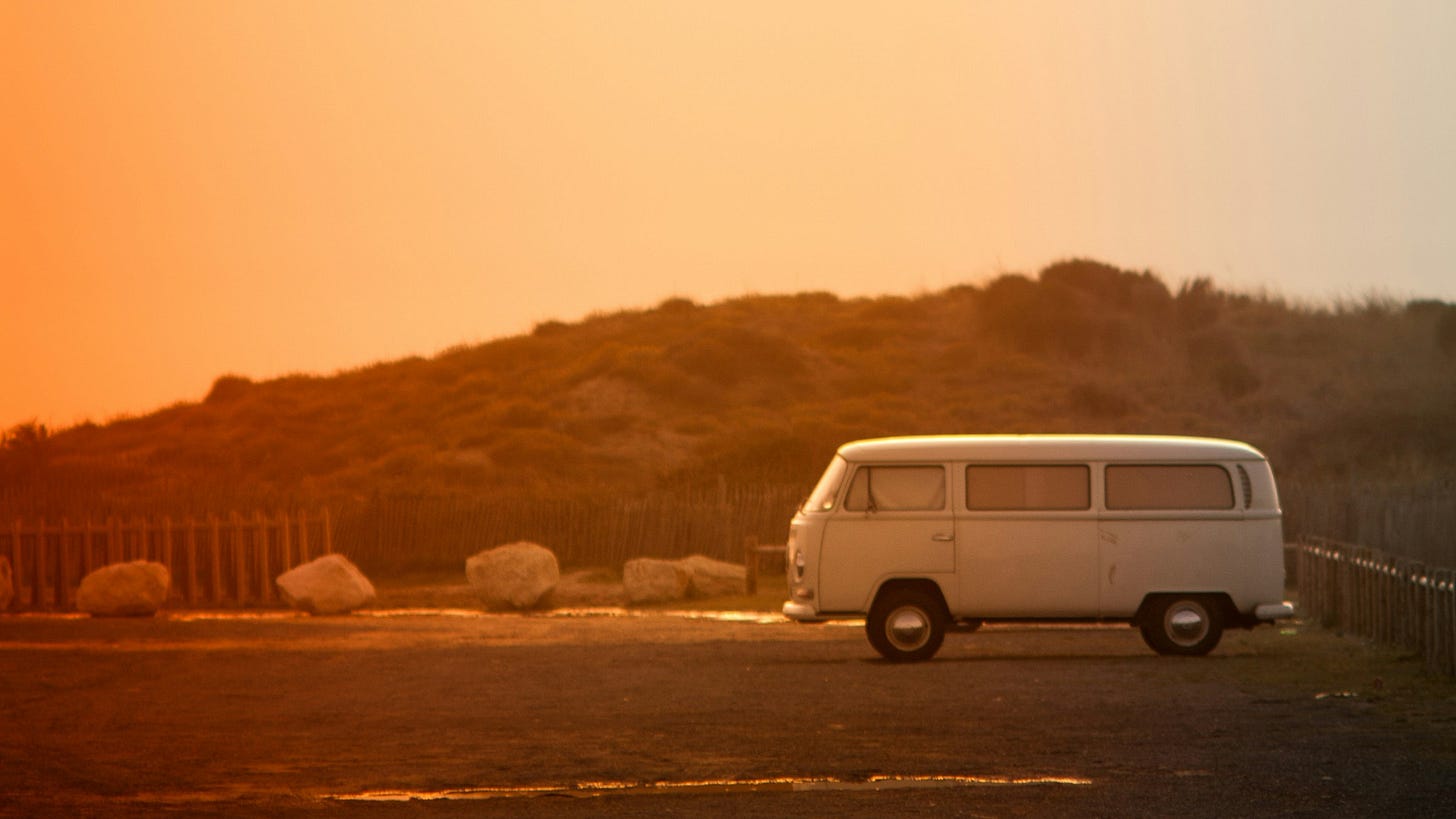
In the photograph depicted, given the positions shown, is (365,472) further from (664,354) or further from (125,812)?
(125,812)

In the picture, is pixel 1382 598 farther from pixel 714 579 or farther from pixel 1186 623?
pixel 714 579

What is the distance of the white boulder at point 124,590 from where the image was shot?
97.0 feet

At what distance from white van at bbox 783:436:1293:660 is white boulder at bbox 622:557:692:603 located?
11.3 m

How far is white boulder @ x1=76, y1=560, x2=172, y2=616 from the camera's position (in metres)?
29.6

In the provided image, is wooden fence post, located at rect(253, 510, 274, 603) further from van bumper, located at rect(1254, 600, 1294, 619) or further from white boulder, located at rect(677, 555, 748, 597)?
van bumper, located at rect(1254, 600, 1294, 619)

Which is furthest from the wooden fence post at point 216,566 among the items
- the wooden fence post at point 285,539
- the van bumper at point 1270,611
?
the van bumper at point 1270,611

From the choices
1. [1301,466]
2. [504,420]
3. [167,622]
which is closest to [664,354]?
[504,420]

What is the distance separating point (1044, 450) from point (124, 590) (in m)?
16.3

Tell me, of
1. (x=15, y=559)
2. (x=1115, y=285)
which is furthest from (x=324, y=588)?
(x=1115, y=285)

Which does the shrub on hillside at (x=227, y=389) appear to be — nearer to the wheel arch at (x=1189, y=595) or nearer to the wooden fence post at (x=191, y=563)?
the wooden fence post at (x=191, y=563)

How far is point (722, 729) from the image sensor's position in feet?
42.9

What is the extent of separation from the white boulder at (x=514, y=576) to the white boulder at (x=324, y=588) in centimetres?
183

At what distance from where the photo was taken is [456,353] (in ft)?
318

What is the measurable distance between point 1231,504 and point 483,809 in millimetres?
11815
